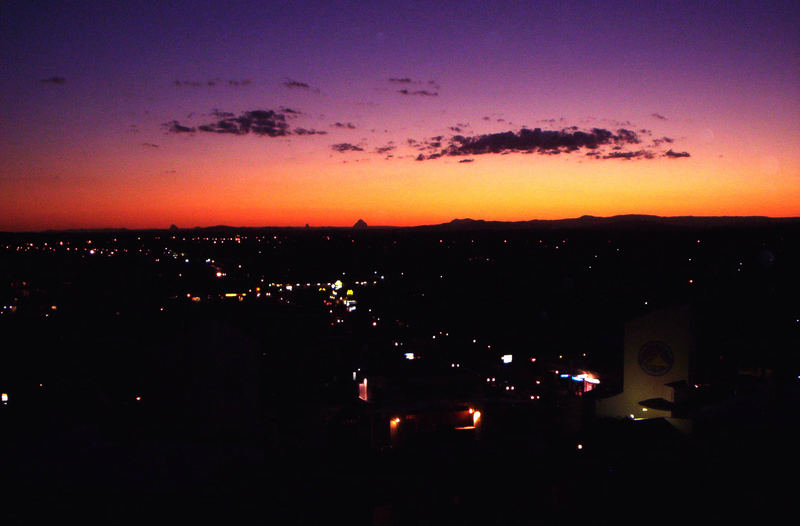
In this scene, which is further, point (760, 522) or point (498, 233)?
point (498, 233)

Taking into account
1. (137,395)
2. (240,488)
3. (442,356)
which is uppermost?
(240,488)

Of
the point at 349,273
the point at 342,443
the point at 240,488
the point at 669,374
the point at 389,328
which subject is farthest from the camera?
the point at 349,273

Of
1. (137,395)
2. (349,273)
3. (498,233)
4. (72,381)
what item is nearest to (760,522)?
(137,395)

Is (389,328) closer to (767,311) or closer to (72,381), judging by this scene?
(767,311)

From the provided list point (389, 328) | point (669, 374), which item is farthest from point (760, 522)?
point (389, 328)

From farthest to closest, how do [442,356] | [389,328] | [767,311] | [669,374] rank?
[389,328]
[442,356]
[767,311]
[669,374]

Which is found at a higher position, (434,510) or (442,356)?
(434,510)

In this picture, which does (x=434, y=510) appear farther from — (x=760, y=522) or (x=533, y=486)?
(x=760, y=522)
